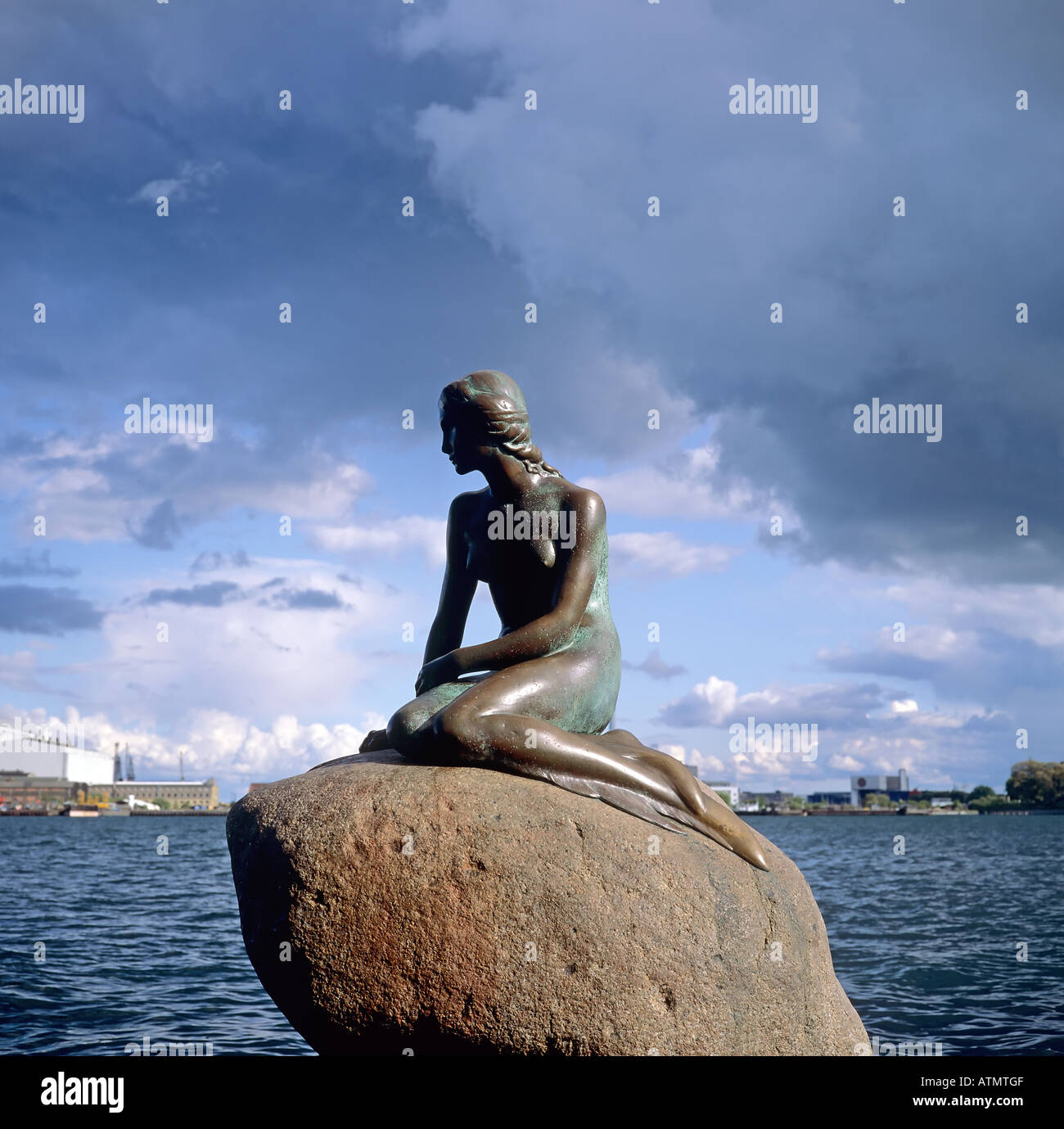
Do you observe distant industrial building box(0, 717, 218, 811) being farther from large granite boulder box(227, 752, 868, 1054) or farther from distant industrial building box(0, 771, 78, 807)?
large granite boulder box(227, 752, 868, 1054)

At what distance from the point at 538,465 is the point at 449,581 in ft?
3.29

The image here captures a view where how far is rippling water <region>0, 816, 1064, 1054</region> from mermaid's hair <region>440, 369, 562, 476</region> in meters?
5.52

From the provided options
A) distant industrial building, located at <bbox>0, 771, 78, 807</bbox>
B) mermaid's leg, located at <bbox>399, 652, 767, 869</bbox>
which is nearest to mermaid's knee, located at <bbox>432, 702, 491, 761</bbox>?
mermaid's leg, located at <bbox>399, 652, 767, 869</bbox>

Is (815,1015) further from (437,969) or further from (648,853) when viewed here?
(437,969)

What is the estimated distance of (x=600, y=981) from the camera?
524 cm

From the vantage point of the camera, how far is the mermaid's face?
6.76 m

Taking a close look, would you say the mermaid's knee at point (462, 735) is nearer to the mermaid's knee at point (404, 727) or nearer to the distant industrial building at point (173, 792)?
the mermaid's knee at point (404, 727)

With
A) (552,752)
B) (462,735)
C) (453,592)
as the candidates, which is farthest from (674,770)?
(453,592)

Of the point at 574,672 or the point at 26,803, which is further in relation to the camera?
the point at 26,803

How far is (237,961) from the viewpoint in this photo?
44.0ft

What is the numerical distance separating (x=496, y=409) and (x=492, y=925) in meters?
3.06

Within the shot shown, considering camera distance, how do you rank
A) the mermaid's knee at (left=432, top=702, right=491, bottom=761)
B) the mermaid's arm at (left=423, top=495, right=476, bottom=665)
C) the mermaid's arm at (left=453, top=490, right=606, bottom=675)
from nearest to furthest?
the mermaid's knee at (left=432, top=702, right=491, bottom=761), the mermaid's arm at (left=453, top=490, right=606, bottom=675), the mermaid's arm at (left=423, top=495, right=476, bottom=665)
